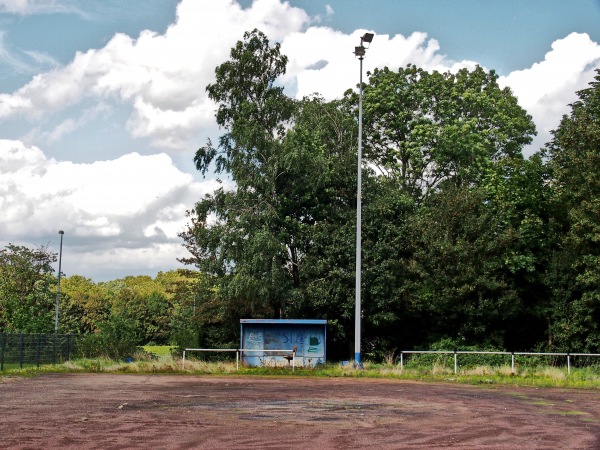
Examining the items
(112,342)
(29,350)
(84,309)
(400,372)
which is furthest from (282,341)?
(84,309)

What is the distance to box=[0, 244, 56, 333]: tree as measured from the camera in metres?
55.7

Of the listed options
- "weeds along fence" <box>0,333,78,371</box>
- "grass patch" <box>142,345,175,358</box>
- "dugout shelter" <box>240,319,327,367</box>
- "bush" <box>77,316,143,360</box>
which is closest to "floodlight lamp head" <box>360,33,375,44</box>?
"dugout shelter" <box>240,319,327,367</box>

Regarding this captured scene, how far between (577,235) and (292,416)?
27.4 m

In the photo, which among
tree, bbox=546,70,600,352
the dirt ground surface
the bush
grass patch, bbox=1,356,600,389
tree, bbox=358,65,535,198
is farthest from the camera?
tree, bbox=358,65,535,198

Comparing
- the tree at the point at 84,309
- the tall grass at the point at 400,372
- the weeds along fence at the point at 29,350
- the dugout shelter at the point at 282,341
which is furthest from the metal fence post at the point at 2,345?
the tree at the point at 84,309

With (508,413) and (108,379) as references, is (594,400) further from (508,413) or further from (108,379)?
(108,379)

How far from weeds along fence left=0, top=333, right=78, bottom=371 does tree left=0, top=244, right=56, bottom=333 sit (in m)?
14.8

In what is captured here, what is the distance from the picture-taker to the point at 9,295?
57594 millimetres

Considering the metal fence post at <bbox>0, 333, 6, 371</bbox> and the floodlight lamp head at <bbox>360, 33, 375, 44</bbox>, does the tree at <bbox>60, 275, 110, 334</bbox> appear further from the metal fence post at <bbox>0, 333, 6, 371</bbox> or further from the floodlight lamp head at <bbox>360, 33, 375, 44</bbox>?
the floodlight lamp head at <bbox>360, 33, 375, 44</bbox>

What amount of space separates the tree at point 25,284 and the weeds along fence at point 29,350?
1483cm

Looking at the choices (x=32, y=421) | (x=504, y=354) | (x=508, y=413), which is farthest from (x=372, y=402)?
(x=504, y=354)

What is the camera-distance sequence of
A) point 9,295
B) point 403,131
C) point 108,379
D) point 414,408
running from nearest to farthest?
point 414,408 → point 108,379 → point 403,131 → point 9,295

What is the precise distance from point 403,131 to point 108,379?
30483 millimetres

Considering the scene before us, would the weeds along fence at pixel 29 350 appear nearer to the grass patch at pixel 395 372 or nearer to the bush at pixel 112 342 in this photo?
the grass patch at pixel 395 372
